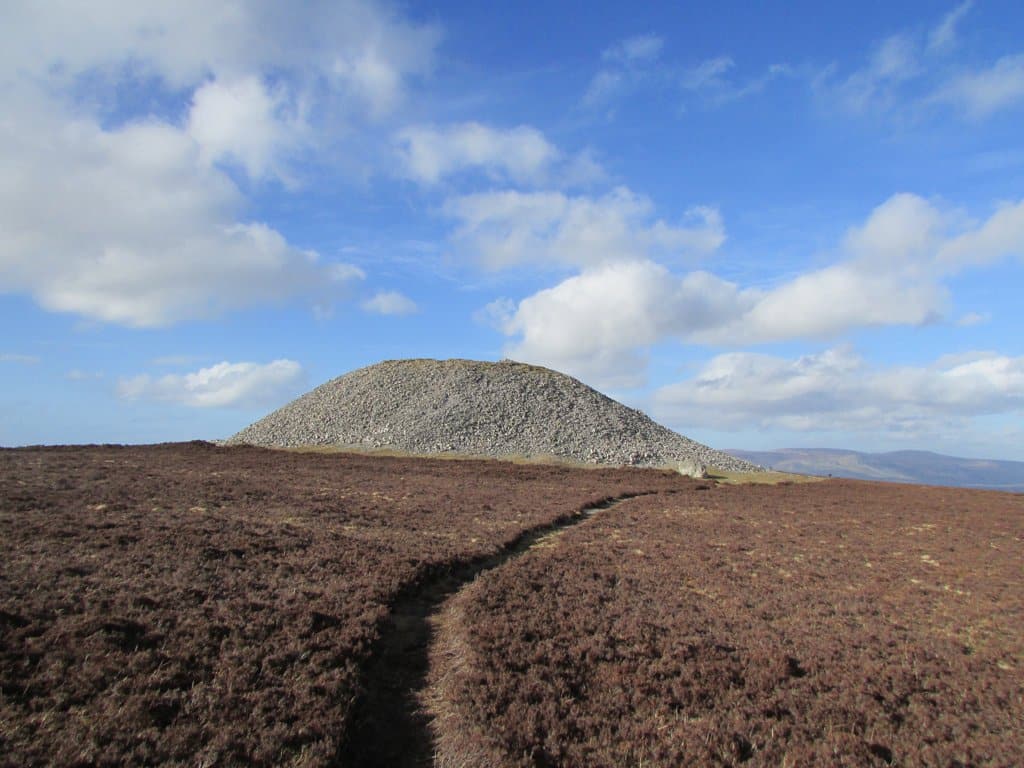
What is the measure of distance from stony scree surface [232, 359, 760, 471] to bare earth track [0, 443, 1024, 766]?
34.3 m

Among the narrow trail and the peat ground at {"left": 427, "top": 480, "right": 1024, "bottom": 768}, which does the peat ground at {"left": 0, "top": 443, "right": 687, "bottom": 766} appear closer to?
the narrow trail

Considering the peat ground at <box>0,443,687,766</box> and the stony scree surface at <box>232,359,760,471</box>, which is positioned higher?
the stony scree surface at <box>232,359,760,471</box>

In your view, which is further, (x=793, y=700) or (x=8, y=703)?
(x=793, y=700)

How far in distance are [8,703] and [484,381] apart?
66148 mm

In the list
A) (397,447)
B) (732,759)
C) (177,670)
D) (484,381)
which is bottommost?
(732,759)

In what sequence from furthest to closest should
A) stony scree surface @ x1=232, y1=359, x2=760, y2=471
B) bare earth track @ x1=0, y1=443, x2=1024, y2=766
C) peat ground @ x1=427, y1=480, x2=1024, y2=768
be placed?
stony scree surface @ x1=232, y1=359, x2=760, y2=471, peat ground @ x1=427, y1=480, x2=1024, y2=768, bare earth track @ x1=0, y1=443, x2=1024, y2=766

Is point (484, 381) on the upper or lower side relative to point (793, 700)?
upper

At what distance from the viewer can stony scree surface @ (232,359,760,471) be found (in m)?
60.0

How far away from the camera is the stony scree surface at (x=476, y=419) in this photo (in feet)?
197

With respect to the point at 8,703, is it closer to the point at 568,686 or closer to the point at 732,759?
the point at 568,686

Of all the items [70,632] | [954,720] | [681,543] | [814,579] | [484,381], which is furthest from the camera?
[484,381]

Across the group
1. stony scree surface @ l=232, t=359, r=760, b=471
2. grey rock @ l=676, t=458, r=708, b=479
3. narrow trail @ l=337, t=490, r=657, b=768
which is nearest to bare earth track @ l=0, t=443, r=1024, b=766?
narrow trail @ l=337, t=490, r=657, b=768

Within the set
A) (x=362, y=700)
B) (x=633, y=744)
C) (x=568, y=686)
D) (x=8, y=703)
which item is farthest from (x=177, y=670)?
(x=633, y=744)

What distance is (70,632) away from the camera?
1011 cm
